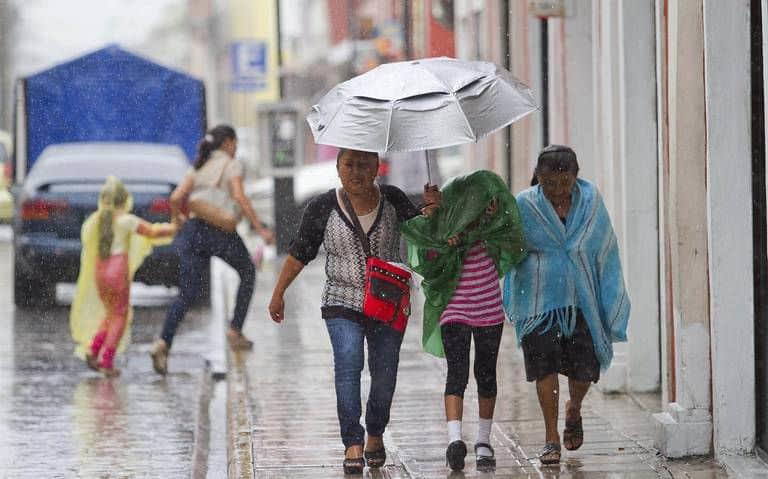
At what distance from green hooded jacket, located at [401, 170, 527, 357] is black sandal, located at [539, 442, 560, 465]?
81 centimetres

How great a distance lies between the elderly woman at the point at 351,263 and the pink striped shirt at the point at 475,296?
31 centimetres

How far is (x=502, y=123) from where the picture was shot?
7.33m

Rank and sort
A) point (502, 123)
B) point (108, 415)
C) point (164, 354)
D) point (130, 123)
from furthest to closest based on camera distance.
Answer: point (130, 123), point (164, 354), point (108, 415), point (502, 123)

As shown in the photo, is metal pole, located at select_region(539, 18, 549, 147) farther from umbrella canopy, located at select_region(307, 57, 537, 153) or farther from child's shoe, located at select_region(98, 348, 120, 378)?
A: umbrella canopy, located at select_region(307, 57, 537, 153)

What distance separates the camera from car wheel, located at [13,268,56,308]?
1681 centimetres

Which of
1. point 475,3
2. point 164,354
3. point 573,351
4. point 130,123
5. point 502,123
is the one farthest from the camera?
point 130,123

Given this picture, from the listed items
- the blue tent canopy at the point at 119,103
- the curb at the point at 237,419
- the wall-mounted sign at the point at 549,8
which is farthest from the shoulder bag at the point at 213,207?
the blue tent canopy at the point at 119,103

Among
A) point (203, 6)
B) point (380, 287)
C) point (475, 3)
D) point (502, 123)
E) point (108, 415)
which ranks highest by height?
point (203, 6)

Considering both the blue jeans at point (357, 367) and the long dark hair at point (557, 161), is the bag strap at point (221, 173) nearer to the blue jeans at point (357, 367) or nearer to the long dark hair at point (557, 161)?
the blue jeans at point (357, 367)

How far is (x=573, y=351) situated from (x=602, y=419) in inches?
59.4

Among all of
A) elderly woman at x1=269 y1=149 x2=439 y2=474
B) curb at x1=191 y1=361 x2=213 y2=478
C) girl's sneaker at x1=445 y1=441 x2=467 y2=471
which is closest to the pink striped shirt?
elderly woman at x1=269 y1=149 x2=439 y2=474

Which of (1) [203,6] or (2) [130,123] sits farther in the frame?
(1) [203,6]

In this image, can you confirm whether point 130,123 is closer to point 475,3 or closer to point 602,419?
point 475,3

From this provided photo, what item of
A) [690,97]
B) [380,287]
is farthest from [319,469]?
[690,97]
